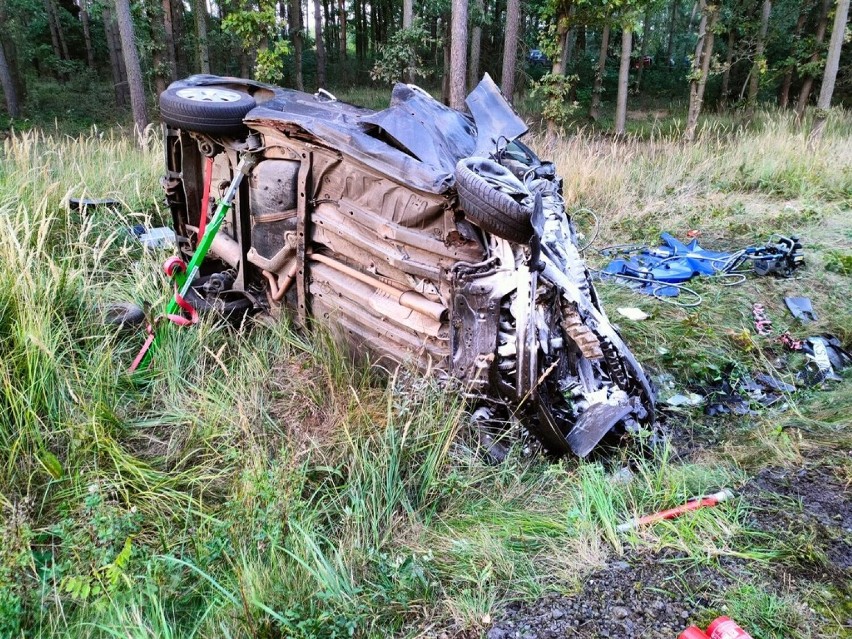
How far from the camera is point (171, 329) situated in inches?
126

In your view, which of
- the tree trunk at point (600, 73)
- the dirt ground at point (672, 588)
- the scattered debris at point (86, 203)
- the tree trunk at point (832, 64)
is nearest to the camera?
the dirt ground at point (672, 588)

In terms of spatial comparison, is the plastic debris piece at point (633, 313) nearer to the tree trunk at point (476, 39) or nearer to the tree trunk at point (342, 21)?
the tree trunk at point (476, 39)

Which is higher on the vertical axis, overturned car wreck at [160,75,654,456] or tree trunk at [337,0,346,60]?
tree trunk at [337,0,346,60]

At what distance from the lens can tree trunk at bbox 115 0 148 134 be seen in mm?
8477

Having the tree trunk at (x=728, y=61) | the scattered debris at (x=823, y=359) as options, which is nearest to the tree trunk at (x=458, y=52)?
the scattered debris at (x=823, y=359)

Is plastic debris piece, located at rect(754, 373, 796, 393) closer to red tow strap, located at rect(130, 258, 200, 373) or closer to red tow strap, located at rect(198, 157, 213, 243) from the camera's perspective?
red tow strap, located at rect(130, 258, 200, 373)

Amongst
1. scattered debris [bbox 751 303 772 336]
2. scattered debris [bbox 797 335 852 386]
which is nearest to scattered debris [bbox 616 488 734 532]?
scattered debris [bbox 797 335 852 386]

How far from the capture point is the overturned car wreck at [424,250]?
99.9 inches

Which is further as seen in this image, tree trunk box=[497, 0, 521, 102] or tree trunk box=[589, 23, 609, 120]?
tree trunk box=[589, 23, 609, 120]

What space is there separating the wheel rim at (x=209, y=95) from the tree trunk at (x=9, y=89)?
12762mm

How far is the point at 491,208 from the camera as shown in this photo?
7.73 feet

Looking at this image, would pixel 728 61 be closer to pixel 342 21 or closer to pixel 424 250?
pixel 342 21

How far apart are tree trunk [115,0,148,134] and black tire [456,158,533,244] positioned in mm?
8435

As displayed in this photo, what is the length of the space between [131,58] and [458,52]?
5516 mm
